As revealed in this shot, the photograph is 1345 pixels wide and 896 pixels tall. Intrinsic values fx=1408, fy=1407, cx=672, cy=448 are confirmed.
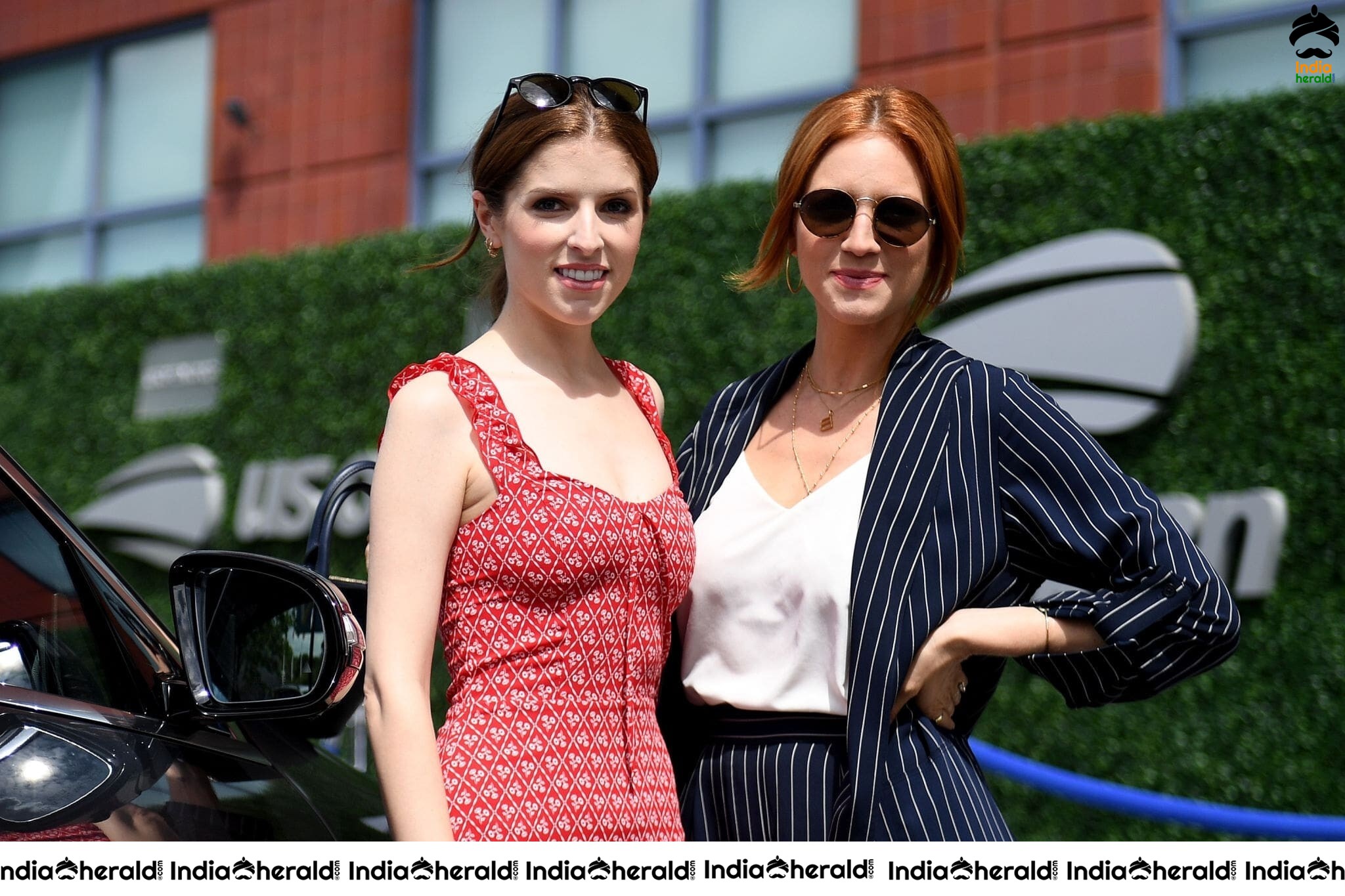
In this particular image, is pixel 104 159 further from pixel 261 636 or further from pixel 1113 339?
pixel 261 636

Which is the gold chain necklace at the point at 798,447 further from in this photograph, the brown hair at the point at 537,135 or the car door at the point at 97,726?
the car door at the point at 97,726

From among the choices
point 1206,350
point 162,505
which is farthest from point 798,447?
point 162,505

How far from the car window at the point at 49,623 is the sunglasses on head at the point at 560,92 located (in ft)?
2.96

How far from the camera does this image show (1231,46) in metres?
6.80

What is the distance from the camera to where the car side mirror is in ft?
6.33

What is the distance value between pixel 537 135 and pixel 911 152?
649mm

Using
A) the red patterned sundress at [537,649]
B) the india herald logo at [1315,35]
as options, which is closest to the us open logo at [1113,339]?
the india herald logo at [1315,35]

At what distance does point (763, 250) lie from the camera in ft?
8.50

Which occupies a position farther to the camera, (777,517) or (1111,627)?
(777,517)

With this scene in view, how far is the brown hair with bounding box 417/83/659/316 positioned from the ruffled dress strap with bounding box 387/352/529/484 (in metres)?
0.23
